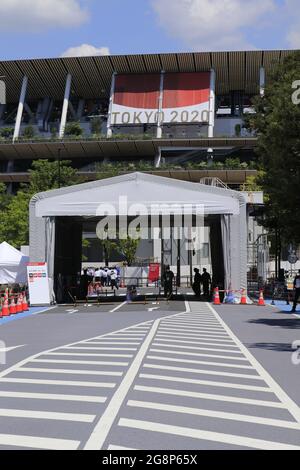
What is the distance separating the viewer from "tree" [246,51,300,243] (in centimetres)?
3186

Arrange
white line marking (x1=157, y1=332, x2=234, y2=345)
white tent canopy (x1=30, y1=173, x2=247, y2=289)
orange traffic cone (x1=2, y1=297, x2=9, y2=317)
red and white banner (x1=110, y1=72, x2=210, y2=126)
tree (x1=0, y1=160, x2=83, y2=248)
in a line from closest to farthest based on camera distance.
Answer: white line marking (x1=157, y1=332, x2=234, y2=345)
orange traffic cone (x1=2, y1=297, x2=9, y2=317)
white tent canopy (x1=30, y1=173, x2=247, y2=289)
tree (x1=0, y1=160, x2=83, y2=248)
red and white banner (x1=110, y1=72, x2=210, y2=126)

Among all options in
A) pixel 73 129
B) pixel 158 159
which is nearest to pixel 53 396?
pixel 158 159

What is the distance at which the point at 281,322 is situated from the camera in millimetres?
23953

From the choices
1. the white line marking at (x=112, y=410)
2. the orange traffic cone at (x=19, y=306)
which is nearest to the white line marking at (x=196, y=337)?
the white line marking at (x=112, y=410)

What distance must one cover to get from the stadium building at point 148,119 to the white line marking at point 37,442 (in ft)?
266

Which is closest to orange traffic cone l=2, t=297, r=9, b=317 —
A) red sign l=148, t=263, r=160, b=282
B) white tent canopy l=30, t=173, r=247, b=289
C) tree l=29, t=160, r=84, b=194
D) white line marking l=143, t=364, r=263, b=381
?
white tent canopy l=30, t=173, r=247, b=289

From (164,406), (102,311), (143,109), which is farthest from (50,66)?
(164,406)

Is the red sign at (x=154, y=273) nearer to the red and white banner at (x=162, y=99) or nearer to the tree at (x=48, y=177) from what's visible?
the tree at (x=48, y=177)

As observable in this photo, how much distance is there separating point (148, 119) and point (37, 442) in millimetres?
88587

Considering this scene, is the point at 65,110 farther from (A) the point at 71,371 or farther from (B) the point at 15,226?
(A) the point at 71,371

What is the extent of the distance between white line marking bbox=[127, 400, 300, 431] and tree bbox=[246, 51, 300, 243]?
23372 mm

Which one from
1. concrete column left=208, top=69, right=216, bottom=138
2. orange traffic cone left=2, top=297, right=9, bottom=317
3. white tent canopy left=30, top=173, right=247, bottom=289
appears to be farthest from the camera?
concrete column left=208, top=69, right=216, bottom=138

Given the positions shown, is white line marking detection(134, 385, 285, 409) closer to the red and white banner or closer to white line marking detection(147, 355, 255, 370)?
white line marking detection(147, 355, 255, 370)

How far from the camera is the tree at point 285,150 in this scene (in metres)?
31.9
